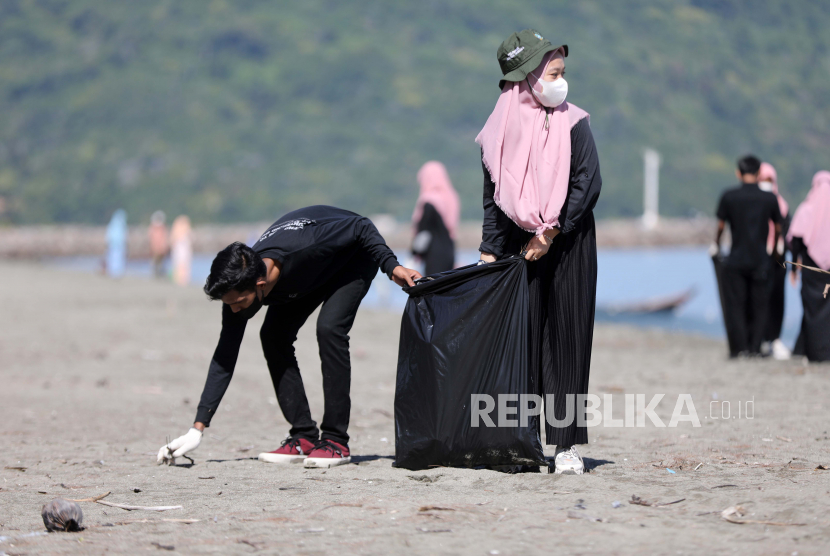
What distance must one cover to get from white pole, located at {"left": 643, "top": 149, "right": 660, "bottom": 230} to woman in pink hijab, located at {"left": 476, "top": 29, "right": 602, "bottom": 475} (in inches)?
3200

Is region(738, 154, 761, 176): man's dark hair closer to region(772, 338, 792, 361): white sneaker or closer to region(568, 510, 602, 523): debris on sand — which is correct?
region(772, 338, 792, 361): white sneaker

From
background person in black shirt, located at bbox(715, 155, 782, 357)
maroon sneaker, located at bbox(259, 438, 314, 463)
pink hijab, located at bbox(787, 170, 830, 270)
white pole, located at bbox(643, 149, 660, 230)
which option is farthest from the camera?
white pole, located at bbox(643, 149, 660, 230)

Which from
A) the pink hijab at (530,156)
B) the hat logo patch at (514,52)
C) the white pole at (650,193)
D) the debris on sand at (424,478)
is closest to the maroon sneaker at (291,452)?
the debris on sand at (424,478)

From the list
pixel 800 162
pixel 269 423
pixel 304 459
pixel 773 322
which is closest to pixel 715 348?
pixel 773 322

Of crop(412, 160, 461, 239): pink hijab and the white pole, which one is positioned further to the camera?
the white pole

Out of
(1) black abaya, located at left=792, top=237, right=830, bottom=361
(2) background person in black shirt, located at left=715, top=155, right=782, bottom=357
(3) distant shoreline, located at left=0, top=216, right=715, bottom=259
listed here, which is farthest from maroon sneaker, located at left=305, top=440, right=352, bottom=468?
(3) distant shoreline, located at left=0, top=216, right=715, bottom=259

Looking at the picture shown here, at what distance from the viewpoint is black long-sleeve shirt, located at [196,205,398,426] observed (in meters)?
4.28

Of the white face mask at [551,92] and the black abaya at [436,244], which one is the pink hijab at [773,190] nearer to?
the black abaya at [436,244]

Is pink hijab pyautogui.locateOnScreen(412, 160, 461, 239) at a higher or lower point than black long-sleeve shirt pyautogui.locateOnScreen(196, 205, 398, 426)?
higher

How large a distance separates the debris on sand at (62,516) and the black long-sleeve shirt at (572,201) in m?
1.93

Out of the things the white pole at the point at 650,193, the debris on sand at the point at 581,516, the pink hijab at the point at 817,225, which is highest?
the white pole at the point at 650,193

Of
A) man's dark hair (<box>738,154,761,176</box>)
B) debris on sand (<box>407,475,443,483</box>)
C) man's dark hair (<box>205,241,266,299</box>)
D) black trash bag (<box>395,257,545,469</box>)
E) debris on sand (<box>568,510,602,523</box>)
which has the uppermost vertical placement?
man's dark hair (<box>738,154,761,176</box>)

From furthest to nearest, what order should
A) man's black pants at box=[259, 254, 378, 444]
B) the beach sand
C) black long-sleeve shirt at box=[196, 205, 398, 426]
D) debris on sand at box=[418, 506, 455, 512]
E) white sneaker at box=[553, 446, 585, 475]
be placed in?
man's black pants at box=[259, 254, 378, 444] < black long-sleeve shirt at box=[196, 205, 398, 426] < white sneaker at box=[553, 446, 585, 475] < debris on sand at box=[418, 506, 455, 512] < the beach sand

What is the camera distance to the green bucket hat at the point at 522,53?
3.99 metres
